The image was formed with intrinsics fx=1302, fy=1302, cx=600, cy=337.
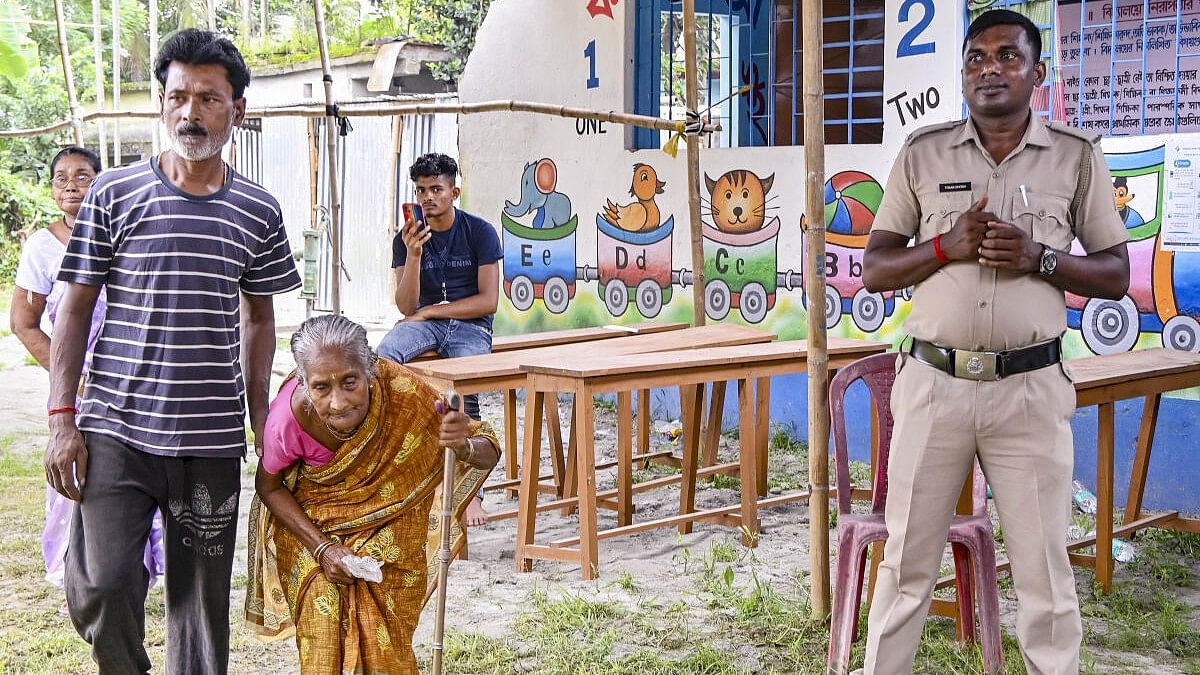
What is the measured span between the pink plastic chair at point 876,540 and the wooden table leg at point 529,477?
1723 mm

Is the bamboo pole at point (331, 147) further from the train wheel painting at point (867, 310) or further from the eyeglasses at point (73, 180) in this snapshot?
the train wheel painting at point (867, 310)

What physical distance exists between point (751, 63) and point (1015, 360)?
21.2 feet

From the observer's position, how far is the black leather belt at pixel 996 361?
352 cm

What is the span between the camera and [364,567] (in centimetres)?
360

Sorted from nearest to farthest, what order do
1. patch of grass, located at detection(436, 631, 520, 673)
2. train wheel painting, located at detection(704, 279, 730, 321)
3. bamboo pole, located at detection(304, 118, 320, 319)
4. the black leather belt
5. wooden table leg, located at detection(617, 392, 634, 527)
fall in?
the black leather belt → patch of grass, located at detection(436, 631, 520, 673) → wooden table leg, located at detection(617, 392, 634, 527) → train wheel painting, located at detection(704, 279, 730, 321) → bamboo pole, located at detection(304, 118, 320, 319)

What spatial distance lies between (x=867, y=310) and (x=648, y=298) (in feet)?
5.87

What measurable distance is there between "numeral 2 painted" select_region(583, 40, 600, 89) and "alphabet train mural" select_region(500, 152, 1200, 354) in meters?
0.70

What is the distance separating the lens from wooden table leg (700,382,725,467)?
279 inches

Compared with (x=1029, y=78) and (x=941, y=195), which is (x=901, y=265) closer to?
(x=941, y=195)

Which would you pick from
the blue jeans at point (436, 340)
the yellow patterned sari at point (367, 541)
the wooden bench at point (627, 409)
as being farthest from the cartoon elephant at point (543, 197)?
the yellow patterned sari at point (367, 541)

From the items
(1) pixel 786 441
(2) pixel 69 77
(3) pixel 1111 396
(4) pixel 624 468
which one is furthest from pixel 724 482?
(2) pixel 69 77

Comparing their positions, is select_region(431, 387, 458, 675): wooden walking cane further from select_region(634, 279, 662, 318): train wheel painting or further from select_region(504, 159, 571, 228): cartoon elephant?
select_region(504, 159, 571, 228): cartoon elephant

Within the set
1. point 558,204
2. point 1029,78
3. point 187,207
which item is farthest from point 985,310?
point 558,204

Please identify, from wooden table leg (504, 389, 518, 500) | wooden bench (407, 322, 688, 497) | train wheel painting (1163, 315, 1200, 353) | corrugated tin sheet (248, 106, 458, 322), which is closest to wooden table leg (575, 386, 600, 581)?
wooden bench (407, 322, 688, 497)
